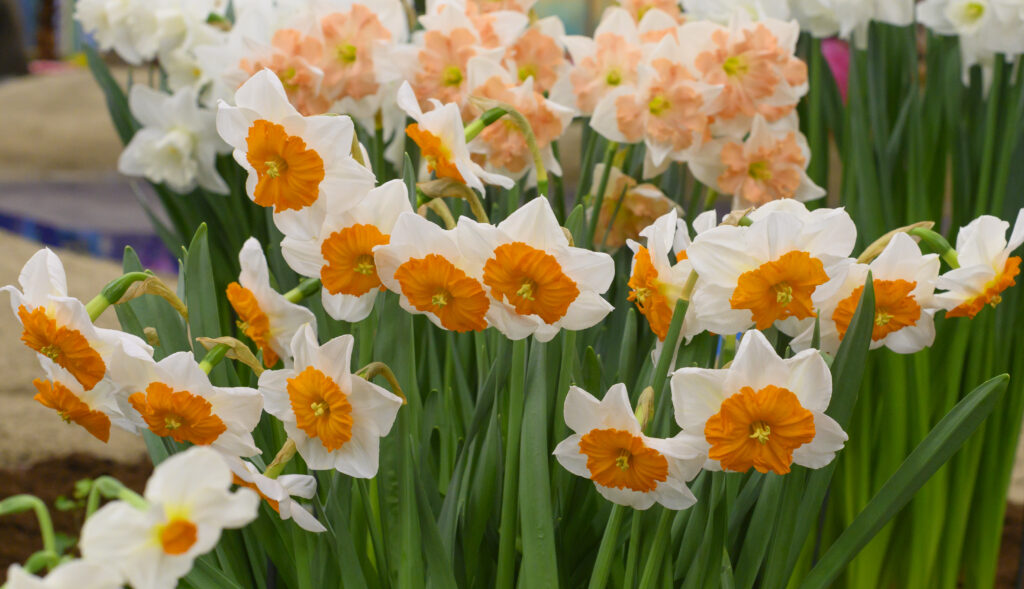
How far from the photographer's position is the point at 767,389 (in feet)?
1.83

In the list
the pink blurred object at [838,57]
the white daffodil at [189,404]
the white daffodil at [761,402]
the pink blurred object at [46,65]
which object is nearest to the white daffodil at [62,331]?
the white daffodil at [189,404]

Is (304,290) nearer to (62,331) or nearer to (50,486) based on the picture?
(62,331)

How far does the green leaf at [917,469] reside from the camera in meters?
0.66

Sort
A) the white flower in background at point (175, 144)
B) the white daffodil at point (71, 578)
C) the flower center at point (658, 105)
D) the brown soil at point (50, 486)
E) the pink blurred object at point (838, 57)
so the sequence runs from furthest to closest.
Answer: the pink blurred object at point (838, 57) → the brown soil at point (50, 486) → the white flower in background at point (175, 144) → the flower center at point (658, 105) → the white daffodil at point (71, 578)

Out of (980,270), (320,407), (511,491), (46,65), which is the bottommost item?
(46,65)

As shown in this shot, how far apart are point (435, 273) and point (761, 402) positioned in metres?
0.21

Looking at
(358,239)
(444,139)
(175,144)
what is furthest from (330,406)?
(175,144)

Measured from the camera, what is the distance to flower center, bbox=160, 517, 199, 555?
38cm

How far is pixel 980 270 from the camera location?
2.15ft

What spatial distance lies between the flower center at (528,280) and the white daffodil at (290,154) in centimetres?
10

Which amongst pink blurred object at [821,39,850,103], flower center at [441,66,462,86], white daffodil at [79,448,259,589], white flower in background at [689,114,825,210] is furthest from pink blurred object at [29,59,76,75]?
white daffodil at [79,448,259,589]

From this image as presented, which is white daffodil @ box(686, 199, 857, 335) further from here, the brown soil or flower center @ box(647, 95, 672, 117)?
the brown soil

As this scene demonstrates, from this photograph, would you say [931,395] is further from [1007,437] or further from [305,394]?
[305,394]

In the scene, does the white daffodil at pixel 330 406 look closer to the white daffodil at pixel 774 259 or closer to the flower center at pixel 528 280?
the flower center at pixel 528 280
